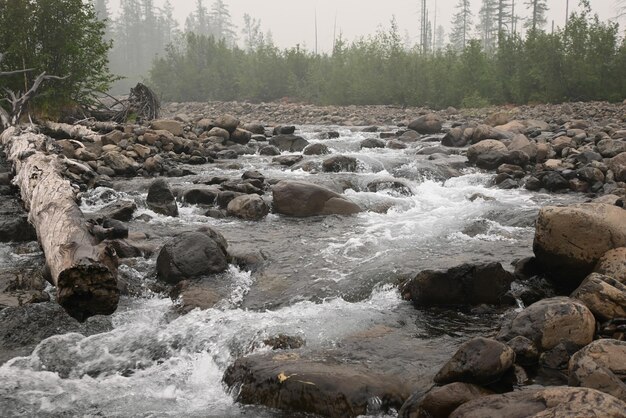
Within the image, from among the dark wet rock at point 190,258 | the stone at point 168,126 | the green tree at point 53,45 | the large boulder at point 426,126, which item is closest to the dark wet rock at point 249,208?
the dark wet rock at point 190,258

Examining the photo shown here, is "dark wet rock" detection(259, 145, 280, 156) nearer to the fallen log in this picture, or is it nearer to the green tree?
the green tree

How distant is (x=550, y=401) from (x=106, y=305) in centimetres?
327

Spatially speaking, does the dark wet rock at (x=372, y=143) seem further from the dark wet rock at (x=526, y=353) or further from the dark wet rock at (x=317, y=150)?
the dark wet rock at (x=526, y=353)

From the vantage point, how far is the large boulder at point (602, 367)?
360cm

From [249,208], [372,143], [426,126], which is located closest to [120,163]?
[249,208]

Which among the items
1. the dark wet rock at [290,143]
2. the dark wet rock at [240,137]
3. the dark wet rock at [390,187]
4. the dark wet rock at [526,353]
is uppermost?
the dark wet rock at [240,137]

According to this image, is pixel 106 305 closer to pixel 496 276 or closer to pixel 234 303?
pixel 234 303

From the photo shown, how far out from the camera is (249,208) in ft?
31.8

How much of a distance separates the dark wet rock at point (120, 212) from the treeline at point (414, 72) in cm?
2524

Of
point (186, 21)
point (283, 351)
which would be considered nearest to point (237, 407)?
point (283, 351)


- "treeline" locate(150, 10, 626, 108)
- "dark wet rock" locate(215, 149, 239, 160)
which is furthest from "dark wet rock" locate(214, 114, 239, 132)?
"treeline" locate(150, 10, 626, 108)

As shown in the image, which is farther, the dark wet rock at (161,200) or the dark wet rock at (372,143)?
the dark wet rock at (372,143)

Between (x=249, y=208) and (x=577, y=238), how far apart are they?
5.47m

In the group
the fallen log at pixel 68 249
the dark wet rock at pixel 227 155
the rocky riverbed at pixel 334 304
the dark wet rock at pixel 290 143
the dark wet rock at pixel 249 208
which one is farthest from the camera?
the dark wet rock at pixel 290 143
